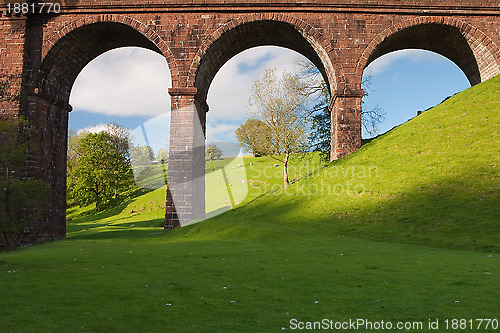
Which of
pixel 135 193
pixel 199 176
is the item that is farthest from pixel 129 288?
pixel 135 193

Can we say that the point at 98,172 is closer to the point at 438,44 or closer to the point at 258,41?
the point at 258,41

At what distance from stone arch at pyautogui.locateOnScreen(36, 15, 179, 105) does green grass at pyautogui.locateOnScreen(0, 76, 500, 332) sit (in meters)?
9.93

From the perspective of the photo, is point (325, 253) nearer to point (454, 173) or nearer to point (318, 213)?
point (318, 213)

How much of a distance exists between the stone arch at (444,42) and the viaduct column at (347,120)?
1369 mm

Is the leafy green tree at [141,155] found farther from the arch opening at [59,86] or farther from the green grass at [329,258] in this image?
the green grass at [329,258]

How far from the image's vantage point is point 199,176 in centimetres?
2139

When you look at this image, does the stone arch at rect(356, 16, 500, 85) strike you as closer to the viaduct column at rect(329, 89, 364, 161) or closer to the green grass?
the viaduct column at rect(329, 89, 364, 161)

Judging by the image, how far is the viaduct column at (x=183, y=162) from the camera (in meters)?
20.1

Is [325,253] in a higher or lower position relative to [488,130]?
lower

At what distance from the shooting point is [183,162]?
20234mm

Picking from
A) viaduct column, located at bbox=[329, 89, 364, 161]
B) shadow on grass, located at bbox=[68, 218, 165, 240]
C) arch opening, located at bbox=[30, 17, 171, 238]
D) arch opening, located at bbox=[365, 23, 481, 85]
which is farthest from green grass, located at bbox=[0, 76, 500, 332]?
arch opening, located at bbox=[30, 17, 171, 238]

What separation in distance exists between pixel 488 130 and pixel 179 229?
51.0 ft

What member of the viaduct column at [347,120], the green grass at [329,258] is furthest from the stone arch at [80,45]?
the green grass at [329,258]

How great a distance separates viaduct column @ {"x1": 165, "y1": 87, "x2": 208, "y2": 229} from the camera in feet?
65.9
